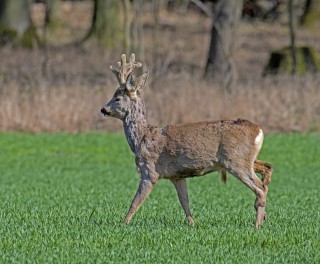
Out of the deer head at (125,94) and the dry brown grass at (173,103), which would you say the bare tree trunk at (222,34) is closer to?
the dry brown grass at (173,103)

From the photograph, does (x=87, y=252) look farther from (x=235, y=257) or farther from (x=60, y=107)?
(x=60, y=107)

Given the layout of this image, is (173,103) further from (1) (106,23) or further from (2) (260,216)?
(1) (106,23)

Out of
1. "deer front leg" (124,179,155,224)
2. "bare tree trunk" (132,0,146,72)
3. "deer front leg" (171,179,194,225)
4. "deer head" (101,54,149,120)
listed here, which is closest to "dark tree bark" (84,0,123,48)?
"bare tree trunk" (132,0,146,72)

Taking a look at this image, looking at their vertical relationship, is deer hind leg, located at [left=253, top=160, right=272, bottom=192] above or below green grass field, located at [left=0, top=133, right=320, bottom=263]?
above

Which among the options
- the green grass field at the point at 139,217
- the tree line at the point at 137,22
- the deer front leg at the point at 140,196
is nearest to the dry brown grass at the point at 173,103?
the tree line at the point at 137,22

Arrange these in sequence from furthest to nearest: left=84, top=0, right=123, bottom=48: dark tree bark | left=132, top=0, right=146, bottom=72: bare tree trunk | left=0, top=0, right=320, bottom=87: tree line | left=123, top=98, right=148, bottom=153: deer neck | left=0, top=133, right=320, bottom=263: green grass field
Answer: left=84, top=0, right=123, bottom=48: dark tree bark
left=0, top=0, right=320, bottom=87: tree line
left=132, top=0, right=146, bottom=72: bare tree trunk
left=123, top=98, right=148, bottom=153: deer neck
left=0, top=133, right=320, bottom=263: green grass field

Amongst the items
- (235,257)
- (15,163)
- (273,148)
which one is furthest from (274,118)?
(235,257)

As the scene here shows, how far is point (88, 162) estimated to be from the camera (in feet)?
72.5

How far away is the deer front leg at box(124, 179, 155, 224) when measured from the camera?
1059 centimetres

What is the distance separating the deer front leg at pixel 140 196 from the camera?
10.6 metres

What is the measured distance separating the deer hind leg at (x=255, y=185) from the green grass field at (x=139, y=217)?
0.65ft

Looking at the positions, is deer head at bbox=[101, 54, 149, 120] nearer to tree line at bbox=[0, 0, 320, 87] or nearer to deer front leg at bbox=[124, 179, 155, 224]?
deer front leg at bbox=[124, 179, 155, 224]

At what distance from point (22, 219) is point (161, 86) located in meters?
14.9

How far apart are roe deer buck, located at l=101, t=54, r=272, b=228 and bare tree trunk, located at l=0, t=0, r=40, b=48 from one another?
29777 mm
